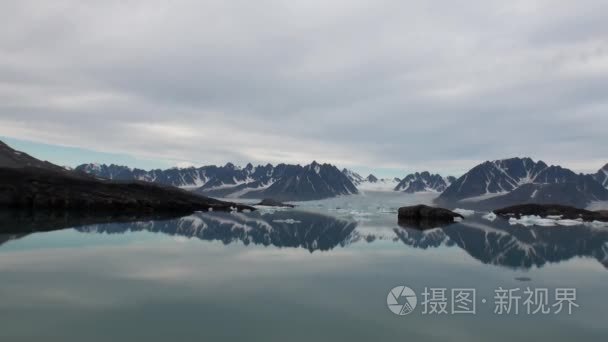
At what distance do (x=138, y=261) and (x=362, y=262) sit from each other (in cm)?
1761

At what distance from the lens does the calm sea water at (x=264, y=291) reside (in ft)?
50.0

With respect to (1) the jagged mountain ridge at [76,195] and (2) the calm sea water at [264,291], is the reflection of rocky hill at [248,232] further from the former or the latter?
(1) the jagged mountain ridge at [76,195]

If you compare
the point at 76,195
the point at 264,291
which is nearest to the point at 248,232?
the point at 264,291

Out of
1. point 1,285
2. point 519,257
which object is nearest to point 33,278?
point 1,285

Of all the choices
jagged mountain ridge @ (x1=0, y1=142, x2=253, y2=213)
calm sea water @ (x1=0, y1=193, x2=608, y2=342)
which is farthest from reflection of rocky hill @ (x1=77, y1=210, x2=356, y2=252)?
jagged mountain ridge @ (x1=0, y1=142, x2=253, y2=213)

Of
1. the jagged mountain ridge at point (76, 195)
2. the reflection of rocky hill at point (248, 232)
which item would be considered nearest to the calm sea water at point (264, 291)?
the reflection of rocky hill at point (248, 232)

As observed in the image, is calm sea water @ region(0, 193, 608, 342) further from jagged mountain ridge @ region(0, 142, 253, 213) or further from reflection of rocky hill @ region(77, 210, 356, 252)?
jagged mountain ridge @ region(0, 142, 253, 213)

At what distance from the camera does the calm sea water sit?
15.2 metres

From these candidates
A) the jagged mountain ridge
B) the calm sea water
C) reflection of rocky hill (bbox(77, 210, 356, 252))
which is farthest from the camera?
the jagged mountain ridge

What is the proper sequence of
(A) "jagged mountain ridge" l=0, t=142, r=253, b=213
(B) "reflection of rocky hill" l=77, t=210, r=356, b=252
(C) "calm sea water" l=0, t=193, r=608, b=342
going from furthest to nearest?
1. (A) "jagged mountain ridge" l=0, t=142, r=253, b=213
2. (B) "reflection of rocky hill" l=77, t=210, r=356, b=252
3. (C) "calm sea water" l=0, t=193, r=608, b=342

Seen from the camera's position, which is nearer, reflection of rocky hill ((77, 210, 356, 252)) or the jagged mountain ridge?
reflection of rocky hill ((77, 210, 356, 252))

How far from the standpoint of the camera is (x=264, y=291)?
21906 mm

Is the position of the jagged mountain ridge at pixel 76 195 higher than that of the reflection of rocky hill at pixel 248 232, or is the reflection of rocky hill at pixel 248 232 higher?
the jagged mountain ridge at pixel 76 195

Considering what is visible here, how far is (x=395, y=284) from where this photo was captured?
25.0 meters
